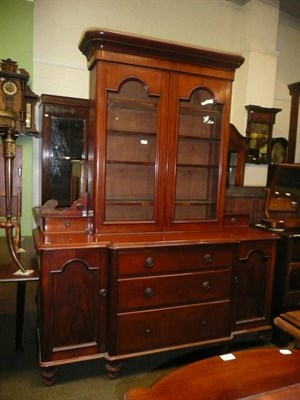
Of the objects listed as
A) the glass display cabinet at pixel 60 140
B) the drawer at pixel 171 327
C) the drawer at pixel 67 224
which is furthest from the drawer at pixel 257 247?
the glass display cabinet at pixel 60 140

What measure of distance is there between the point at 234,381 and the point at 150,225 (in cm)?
125

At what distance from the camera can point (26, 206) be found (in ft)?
9.91

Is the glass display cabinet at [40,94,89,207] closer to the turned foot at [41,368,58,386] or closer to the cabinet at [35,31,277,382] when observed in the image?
the cabinet at [35,31,277,382]

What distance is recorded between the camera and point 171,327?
214cm

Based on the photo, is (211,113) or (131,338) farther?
(211,113)

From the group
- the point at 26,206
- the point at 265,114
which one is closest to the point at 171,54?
the point at 265,114

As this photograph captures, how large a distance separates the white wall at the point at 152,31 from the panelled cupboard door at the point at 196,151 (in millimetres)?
1190

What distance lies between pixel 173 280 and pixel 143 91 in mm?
1324

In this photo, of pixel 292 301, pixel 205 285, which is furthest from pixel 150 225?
pixel 292 301

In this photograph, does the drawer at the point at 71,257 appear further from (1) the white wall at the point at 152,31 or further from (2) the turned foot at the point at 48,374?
(1) the white wall at the point at 152,31

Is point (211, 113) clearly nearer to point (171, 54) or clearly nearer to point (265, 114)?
point (171, 54)

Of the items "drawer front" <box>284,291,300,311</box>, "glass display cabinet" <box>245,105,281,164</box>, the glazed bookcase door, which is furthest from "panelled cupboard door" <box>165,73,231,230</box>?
"glass display cabinet" <box>245,105,281,164</box>

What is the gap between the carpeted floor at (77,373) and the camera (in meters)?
1.90

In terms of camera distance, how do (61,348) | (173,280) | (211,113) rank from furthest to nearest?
(211,113), (173,280), (61,348)
